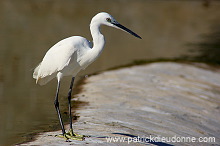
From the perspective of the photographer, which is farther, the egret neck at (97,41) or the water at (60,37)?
the water at (60,37)

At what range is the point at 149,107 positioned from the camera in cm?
1066

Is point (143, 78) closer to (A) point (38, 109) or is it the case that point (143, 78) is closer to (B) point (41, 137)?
(A) point (38, 109)

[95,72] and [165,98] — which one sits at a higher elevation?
[95,72]

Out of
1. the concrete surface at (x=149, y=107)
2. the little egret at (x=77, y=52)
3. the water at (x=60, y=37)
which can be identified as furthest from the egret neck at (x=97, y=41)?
the water at (x=60, y=37)

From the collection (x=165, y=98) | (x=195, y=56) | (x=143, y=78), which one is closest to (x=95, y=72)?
(x=143, y=78)

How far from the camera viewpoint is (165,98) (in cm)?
1168

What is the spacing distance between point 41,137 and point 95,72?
6751 millimetres

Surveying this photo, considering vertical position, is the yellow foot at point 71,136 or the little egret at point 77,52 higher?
the little egret at point 77,52

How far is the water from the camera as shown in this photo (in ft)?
31.9

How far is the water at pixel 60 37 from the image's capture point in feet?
31.9

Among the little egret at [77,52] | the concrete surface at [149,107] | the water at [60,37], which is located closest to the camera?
the little egret at [77,52]

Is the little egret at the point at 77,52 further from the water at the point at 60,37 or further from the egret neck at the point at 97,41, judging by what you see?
the water at the point at 60,37

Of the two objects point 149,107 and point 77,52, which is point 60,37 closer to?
point 149,107

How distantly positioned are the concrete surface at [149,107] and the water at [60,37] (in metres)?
0.74
